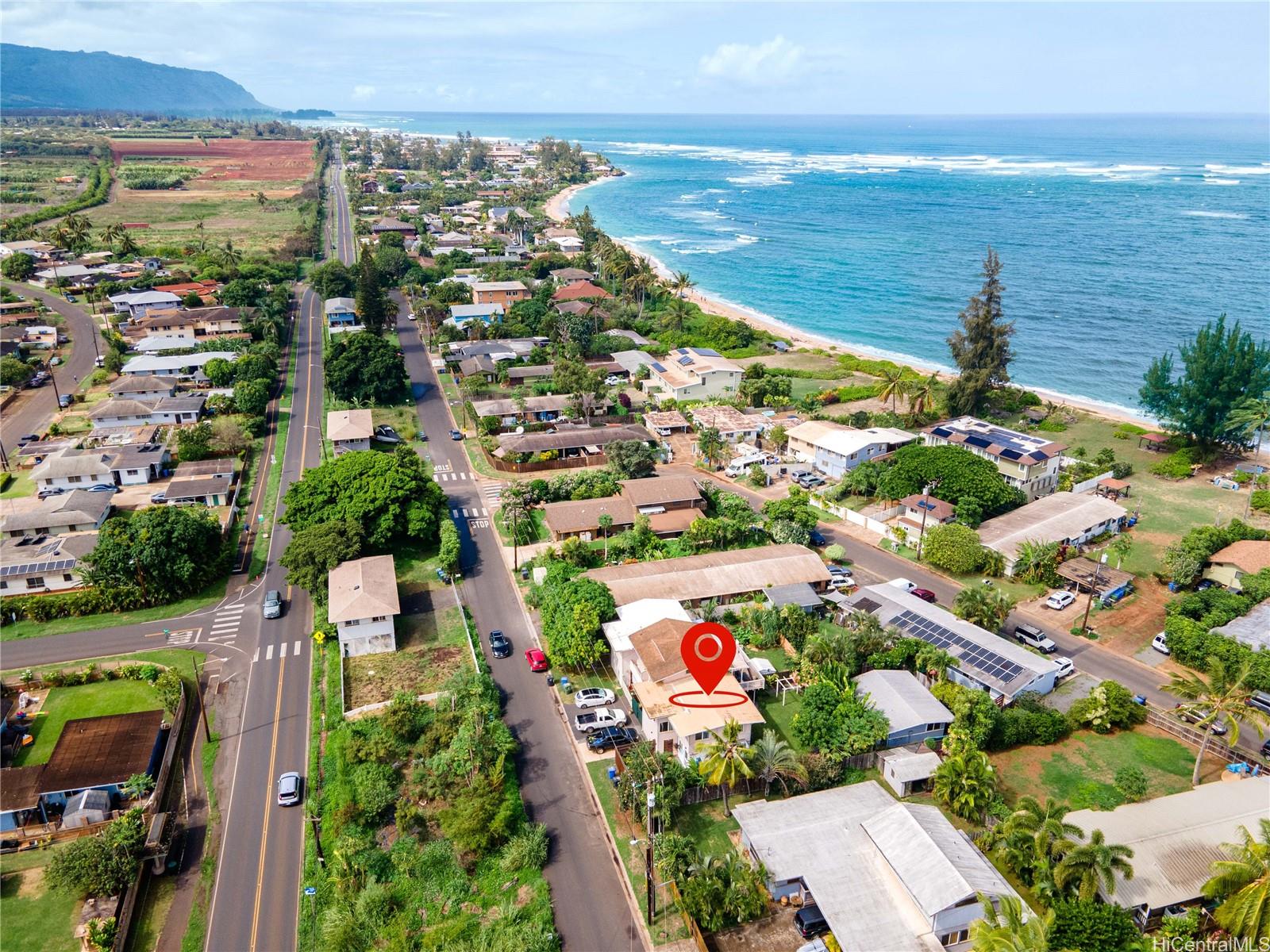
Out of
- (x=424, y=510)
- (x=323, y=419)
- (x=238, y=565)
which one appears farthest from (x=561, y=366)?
(x=238, y=565)

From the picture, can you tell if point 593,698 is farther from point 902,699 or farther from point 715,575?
point 902,699

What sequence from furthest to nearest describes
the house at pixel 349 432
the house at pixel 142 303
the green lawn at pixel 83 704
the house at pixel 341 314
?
the house at pixel 142 303 < the house at pixel 341 314 < the house at pixel 349 432 < the green lawn at pixel 83 704

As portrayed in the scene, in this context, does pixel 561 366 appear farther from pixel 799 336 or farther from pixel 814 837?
pixel 814 837

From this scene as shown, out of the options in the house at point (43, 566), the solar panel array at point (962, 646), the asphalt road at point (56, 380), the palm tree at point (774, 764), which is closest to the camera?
the palm tree at point (774, 764)

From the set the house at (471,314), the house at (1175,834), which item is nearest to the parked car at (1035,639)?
the house at (1175,834)

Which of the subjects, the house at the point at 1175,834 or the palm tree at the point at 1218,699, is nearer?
the house at the point at 1175,834

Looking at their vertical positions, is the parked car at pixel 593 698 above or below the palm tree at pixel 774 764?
below

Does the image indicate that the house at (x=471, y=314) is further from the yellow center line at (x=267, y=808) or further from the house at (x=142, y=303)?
the yellow center line at (x=267, y=808)

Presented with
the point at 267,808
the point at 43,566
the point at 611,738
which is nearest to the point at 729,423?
the point at 611,738
